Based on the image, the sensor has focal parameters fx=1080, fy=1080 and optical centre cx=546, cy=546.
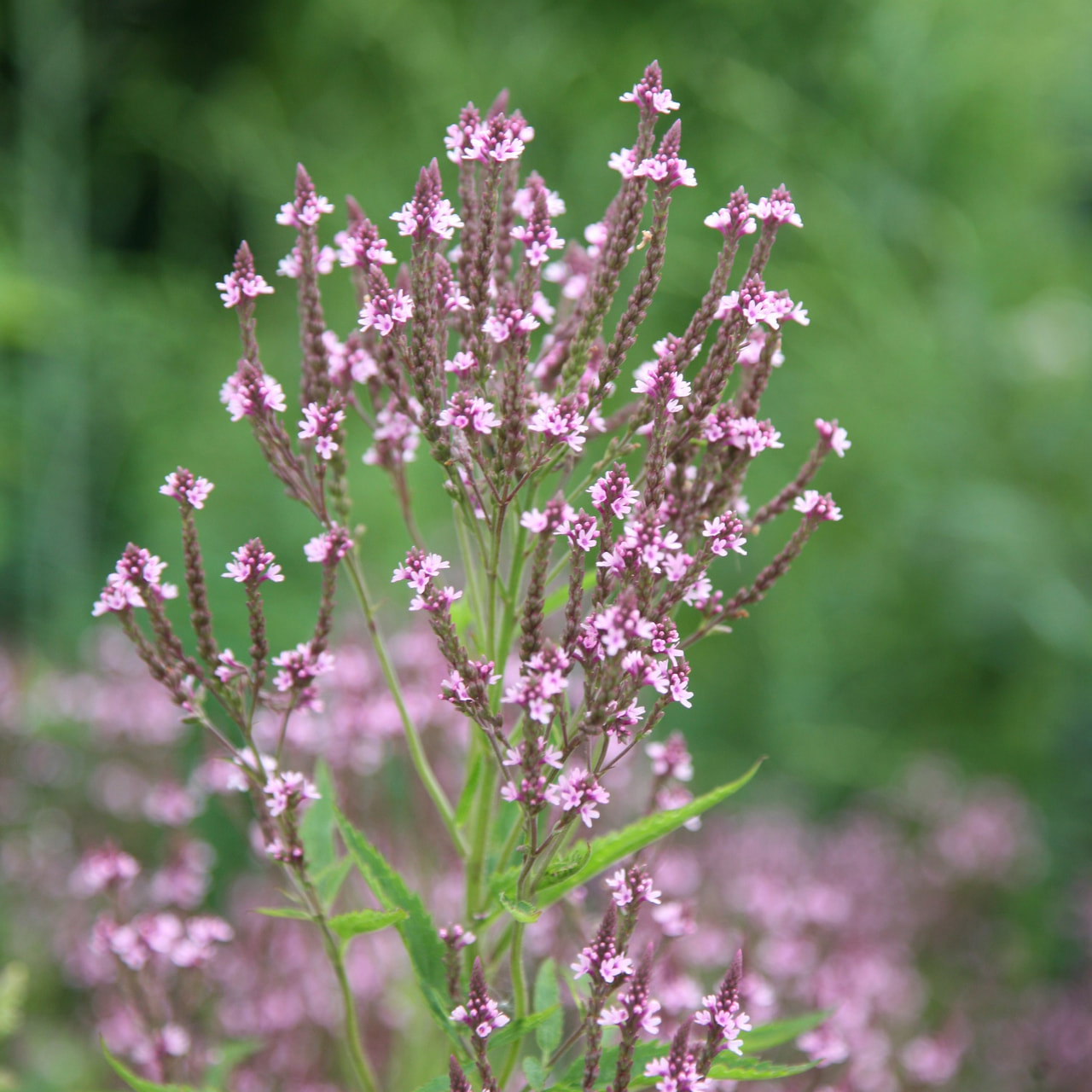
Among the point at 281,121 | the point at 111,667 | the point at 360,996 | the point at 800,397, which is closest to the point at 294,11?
the point at 281,121

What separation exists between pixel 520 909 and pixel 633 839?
0.55 feet

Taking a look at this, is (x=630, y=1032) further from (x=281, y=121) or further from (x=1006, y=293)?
(x=281, y=121)

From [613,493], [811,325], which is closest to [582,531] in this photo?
[613,493]

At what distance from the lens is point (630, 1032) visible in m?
1.13

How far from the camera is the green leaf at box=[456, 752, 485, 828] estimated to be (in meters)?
1.33

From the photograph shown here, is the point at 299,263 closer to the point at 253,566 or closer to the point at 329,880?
the point at 253,566

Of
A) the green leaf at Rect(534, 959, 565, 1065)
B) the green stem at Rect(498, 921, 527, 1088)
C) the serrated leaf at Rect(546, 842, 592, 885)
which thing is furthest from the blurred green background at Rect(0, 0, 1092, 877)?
the serrated leaf at Rect(546, 842, 592, 885)

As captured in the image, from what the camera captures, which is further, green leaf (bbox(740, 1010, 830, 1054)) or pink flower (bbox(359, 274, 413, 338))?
green leaf (bbox(740, 1010, 830, 1054))

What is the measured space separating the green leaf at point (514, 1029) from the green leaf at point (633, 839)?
4.5 inches

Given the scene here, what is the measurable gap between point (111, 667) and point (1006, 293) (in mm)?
4094

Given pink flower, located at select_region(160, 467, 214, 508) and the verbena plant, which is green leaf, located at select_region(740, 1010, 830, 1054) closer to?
the verbena plant

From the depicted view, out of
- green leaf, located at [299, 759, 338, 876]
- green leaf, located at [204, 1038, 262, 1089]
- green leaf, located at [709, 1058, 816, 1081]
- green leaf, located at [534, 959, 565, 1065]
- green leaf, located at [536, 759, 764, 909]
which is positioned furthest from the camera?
green leaf, located at [204, 1038, 262, 1089]

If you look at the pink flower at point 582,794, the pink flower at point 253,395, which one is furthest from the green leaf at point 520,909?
the pink flower at point 253,395

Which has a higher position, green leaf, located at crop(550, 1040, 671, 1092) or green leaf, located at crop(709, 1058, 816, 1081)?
green leaf, located at crop(550, 1040, 671, 1092)
